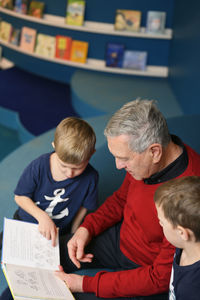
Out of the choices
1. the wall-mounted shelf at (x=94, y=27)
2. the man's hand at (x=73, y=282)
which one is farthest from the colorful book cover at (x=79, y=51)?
the man's hand at (x=73, y=282)

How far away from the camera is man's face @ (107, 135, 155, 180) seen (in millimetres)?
1429

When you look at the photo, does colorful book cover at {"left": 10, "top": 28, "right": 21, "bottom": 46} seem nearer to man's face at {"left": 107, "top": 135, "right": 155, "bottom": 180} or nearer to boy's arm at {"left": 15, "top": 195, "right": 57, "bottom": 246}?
boy's arm at {"left": 15, "top": 195, "right": 57, "bottom": 246}

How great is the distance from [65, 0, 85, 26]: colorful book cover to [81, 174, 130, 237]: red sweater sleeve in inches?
131

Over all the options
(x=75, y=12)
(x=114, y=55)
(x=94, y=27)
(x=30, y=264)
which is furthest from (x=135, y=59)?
(x=30, y=264)

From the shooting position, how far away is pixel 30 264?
1.59 m

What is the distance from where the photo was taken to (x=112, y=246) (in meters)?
1.79

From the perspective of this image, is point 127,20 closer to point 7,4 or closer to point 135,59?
point 135,59

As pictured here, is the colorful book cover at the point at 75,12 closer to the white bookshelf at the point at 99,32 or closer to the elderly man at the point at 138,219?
the white bookshelf at the point at 99,32

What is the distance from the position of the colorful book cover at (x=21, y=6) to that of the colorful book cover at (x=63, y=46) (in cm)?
63

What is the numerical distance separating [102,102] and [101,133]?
44.1 inches

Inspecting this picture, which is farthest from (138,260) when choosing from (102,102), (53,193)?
(102,102)

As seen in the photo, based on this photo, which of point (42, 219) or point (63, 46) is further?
point (63, 46)

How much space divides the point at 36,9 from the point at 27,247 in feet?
13.0

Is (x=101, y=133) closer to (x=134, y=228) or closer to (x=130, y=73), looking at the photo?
(x=134, y=228)
